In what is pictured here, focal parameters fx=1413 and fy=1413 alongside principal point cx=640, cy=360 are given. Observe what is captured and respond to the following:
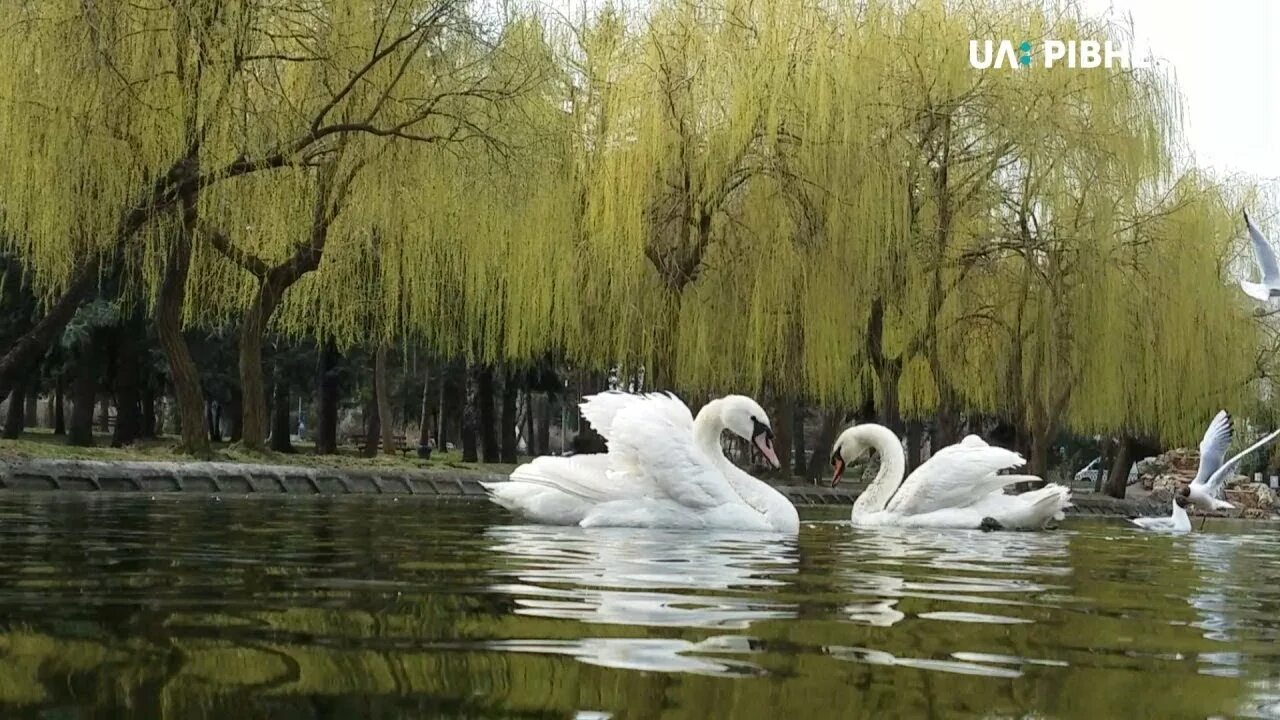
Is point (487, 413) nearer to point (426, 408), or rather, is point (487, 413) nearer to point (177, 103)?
point (426, 408)

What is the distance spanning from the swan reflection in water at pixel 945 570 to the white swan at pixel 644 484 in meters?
0.78

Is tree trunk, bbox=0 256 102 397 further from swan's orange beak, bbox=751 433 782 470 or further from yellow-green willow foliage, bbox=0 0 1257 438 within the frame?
swan's orange beak, bbox=751 433 782 470

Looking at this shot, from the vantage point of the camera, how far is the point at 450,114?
56.3ft

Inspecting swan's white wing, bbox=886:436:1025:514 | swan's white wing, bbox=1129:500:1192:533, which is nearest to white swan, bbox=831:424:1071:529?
swan's white wing, bbox=886:436:1025:514

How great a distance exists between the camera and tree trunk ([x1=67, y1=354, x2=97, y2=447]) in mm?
30625

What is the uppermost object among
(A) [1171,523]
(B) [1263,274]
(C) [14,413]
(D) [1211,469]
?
(B) [1263,274]

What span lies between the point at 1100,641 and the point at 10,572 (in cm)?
366

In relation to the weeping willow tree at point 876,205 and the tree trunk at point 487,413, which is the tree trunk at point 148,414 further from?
the weeping willow tree at point 876,205

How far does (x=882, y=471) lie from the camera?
44.4 feet

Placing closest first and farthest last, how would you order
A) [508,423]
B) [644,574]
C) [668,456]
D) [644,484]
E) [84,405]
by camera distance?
[644,574] → [668,456] → [644,484] → [84,405] → [508,423]

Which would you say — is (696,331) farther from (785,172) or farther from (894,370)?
(894,370)

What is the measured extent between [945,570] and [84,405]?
28125 millimetres

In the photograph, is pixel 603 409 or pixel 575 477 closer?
pixel 575 477

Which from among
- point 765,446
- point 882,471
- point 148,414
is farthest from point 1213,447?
point 148,414
